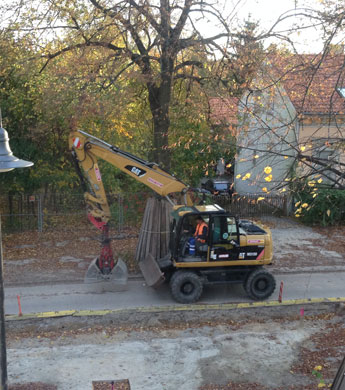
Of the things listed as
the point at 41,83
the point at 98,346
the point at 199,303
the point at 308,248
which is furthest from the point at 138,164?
the point at 308,248

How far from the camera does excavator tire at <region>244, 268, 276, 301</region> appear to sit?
10.2 metres

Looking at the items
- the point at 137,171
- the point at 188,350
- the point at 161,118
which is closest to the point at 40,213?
the point at 161,118

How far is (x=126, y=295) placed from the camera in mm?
10656

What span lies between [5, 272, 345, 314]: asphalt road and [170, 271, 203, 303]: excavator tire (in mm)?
289

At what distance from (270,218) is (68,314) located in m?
12.3

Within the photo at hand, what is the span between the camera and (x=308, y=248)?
15.3m

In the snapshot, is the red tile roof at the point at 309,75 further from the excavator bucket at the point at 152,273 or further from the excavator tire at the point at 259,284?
the excavator bucket at the point at 152,273

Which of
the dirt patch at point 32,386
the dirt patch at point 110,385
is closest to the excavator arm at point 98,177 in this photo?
the dirt patch at point 110,385

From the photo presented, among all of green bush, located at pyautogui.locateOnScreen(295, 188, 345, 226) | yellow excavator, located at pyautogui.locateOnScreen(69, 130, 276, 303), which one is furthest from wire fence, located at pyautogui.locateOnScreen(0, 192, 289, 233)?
green bush, located at pyautogui.locateOnScreen(295, 188, 345, 226)

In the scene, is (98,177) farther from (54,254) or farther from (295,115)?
(295,115)

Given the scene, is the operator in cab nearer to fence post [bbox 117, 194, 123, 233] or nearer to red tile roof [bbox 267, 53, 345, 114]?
red tile roof [bbox 267, 53, 345, 114]

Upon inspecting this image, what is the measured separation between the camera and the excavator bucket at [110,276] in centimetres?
1088

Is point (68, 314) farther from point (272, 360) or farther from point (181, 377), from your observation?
point (272, 360)

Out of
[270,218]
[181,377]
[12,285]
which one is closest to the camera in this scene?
Answer: [181,377]
